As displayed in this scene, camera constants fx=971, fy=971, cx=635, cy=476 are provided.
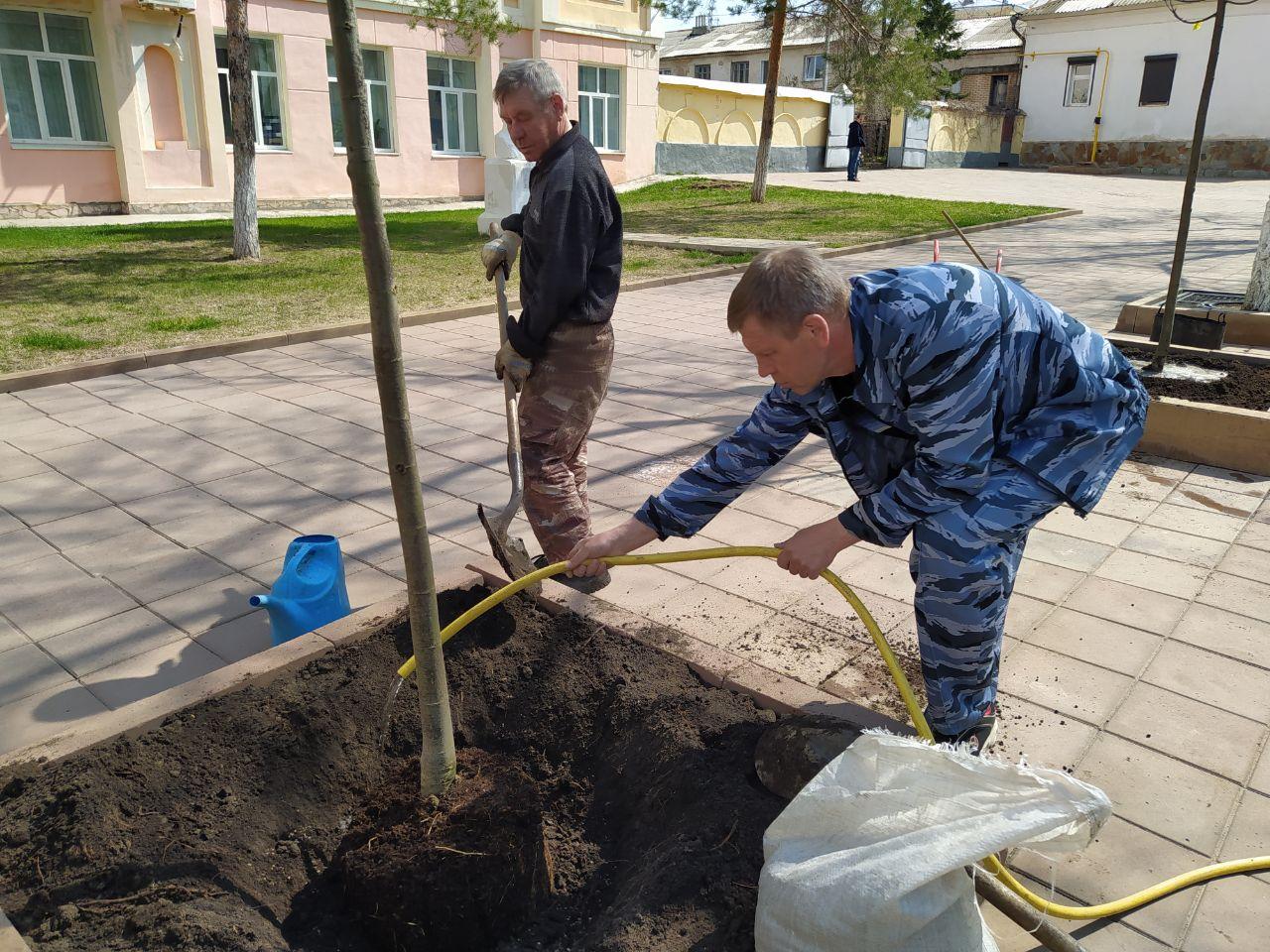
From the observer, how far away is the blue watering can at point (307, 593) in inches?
123

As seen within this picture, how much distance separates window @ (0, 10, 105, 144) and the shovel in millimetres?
15775

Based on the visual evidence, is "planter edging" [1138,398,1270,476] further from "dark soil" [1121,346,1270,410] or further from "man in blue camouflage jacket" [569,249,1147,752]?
"man in blue camouflage jacket" [569,249,1147,752]

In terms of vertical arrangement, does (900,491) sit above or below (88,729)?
above

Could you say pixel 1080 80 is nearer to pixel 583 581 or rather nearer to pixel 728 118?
pixel 728 118

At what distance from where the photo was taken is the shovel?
322cm

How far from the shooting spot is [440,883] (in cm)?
204

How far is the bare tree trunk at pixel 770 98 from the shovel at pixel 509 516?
1492 centimetres

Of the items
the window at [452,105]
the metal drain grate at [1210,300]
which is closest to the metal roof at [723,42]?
the window at [452,105]

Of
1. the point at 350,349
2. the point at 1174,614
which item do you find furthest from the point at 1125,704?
the point at 350,349

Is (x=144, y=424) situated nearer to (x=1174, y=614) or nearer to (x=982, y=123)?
(x=1174, y=614)

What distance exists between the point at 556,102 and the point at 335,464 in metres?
2.61

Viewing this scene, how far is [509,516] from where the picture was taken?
3.31 m

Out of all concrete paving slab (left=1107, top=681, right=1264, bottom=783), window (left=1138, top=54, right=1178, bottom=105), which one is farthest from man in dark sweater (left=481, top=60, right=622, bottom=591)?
window (left=1138, top=54, right=1178, bottom=105)

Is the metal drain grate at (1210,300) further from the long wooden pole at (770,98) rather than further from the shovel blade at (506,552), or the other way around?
the long wooden pole at (770,98)
